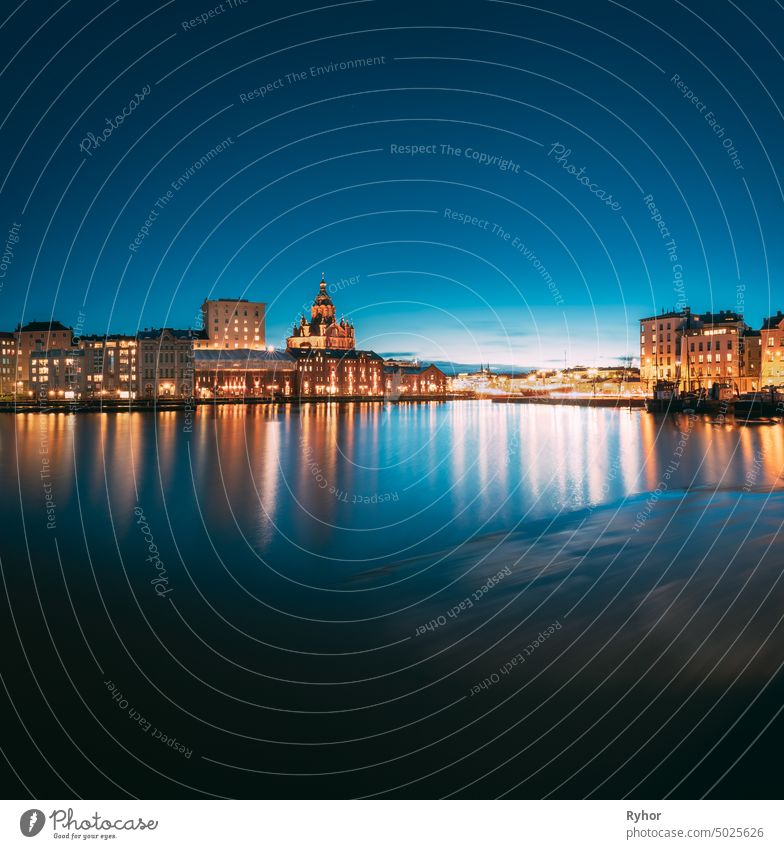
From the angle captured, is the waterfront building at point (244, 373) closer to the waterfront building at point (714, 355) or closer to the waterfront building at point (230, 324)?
the waterfront building at point (230, 324)

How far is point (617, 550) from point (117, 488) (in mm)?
17836

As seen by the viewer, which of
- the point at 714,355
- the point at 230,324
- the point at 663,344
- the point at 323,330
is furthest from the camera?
the point at 323,330

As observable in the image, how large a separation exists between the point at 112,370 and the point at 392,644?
94860 mm

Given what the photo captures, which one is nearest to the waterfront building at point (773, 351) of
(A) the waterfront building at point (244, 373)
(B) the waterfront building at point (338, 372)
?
(B) the waterfront building at point (338, 372)

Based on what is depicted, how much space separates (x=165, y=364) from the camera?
94.4m

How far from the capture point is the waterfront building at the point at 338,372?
114875 mm

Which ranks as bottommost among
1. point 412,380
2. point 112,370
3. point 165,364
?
point 112,370

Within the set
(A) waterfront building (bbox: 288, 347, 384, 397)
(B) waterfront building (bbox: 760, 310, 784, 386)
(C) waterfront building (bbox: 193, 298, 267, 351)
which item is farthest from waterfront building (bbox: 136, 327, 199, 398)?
(B) waterfront building (bbox: 760, 310, 784, 386)

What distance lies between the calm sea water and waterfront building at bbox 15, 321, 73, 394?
99459mm

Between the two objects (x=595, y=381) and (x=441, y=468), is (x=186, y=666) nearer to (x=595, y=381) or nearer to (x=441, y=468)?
(x=441, y=468)

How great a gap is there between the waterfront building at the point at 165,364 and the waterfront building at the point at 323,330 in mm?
33594

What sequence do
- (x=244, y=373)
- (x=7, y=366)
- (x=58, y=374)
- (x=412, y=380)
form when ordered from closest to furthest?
(x=58, y=374) < (x=244, y=373) < (x=7, y=366) < (x=412, y=380)

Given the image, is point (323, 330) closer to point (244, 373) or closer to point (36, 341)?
point (244, 373)
